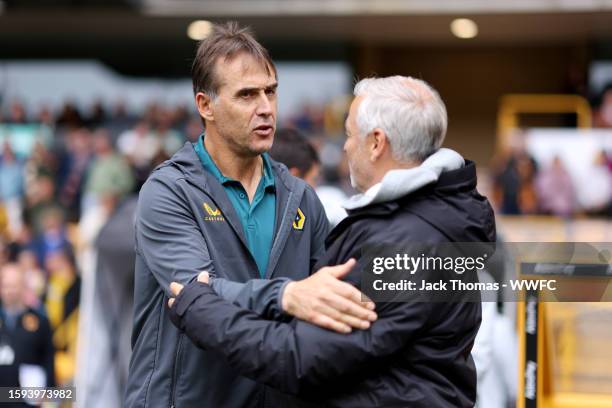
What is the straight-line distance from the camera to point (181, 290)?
115 inches

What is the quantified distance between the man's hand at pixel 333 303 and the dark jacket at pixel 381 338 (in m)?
0.03

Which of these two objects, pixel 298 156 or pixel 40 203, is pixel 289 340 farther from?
pixel 40 203

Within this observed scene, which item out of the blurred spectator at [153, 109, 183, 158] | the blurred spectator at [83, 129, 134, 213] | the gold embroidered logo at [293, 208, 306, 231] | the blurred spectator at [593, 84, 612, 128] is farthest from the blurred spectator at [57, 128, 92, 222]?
the gold embroidered logo at [293, 208, 306, 231]

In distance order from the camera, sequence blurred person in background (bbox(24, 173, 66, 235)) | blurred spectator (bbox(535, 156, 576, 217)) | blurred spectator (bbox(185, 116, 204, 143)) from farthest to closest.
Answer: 1. blurred spectator (bbox(185, 116, 204, 143))
2. blurred spectator (bbox(535, 156, 576, 217))
3. blurred person in background (bbox(24, 173, 66, 235))

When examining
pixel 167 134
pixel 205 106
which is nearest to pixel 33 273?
pixel 167 134

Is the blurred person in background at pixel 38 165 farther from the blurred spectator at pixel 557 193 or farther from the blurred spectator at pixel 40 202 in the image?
the blurred spectator at pixel 557 193

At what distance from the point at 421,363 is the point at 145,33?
20.7 meters

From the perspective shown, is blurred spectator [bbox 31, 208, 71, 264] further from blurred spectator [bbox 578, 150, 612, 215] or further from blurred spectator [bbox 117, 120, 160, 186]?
blurred spectator [bbox 578, 150, 612, 215]

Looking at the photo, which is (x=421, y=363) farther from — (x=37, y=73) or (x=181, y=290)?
(x=37, y=73)

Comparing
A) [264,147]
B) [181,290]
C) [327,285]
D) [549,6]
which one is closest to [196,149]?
[264,147]

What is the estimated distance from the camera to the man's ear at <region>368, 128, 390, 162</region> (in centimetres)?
286

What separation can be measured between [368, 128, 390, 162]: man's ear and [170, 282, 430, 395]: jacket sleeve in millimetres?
437

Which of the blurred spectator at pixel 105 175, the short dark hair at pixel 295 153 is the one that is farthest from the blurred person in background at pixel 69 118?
the short dark hair at pixel 295 153

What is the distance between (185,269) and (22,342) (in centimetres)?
403
